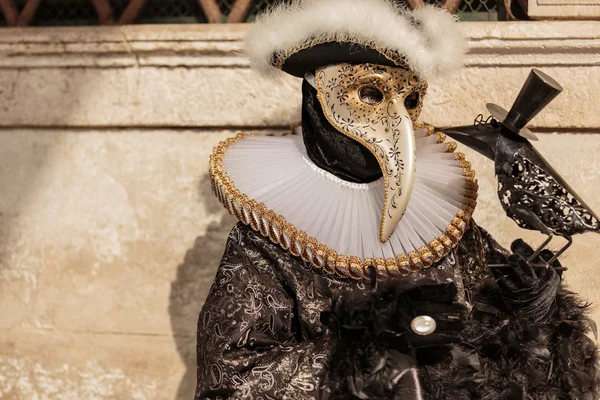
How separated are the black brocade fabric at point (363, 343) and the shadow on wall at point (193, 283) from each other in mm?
699

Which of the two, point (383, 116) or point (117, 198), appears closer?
point (383, 116)

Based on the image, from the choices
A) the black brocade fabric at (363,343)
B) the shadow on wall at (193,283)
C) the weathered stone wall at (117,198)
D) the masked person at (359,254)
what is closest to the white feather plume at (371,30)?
the masked person at (359,254)

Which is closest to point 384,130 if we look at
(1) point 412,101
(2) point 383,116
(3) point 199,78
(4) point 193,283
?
(2) point 383,116

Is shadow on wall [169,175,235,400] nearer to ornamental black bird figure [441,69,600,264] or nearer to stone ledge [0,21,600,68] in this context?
stone ledge [0,21,600,68]

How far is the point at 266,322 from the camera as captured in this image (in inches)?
61.2

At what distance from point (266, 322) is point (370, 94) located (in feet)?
1.83

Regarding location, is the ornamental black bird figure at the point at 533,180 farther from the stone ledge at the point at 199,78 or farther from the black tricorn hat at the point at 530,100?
the stone ledge at the point at 199,78

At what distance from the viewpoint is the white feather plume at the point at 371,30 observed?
1538 mm

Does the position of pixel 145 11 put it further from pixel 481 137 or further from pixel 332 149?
pixel 481 137

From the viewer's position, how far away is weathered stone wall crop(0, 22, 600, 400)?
2326mm

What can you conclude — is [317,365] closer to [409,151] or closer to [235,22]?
[409,151]

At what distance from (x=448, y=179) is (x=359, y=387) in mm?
689

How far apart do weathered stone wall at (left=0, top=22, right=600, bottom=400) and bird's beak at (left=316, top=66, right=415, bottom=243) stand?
72cm

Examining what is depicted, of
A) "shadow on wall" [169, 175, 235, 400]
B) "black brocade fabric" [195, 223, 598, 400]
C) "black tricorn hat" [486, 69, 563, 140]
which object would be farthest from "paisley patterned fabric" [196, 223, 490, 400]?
"shadow on wall" [169, 175, 235, 400]
